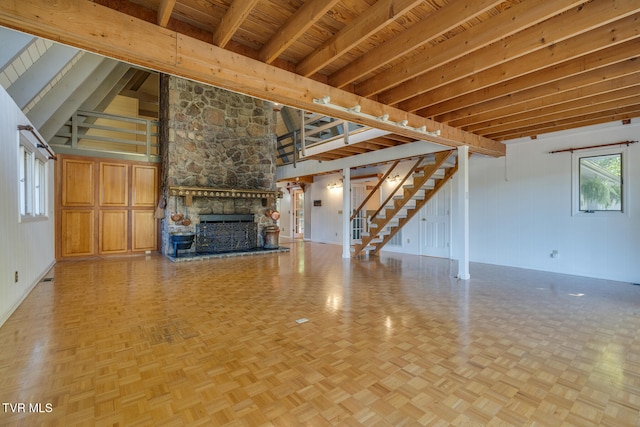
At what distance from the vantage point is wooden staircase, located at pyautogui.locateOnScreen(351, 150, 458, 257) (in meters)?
6.37

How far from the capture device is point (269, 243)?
8555mm

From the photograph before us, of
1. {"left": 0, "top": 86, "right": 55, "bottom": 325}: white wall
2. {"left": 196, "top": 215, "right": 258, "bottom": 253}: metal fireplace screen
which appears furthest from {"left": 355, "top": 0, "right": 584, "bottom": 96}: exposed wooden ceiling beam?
{"left": 196, "top": 215, "right": 258, "bottom": 253}: metal fireplace screen

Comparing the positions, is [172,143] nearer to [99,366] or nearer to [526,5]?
[99,366]

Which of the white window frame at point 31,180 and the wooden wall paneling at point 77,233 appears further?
the wooden wall paneling at point 77,233

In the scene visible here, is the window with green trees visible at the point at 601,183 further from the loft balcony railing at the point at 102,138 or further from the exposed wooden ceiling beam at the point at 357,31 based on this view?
the loft balcony railing at the point at 102,138

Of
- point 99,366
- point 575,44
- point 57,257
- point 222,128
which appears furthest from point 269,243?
point 575,44

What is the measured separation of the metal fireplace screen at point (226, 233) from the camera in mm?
7730

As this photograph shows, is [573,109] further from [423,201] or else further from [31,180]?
[31,180]

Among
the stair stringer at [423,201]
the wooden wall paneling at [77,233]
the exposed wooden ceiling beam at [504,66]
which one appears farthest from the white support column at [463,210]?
the wooden wall paneling at [77,233]

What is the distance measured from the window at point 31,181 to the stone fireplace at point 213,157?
7.26ft

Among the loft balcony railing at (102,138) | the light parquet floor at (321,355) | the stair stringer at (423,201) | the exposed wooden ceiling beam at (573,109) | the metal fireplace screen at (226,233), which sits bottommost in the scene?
the light parquet floor at (321,355)

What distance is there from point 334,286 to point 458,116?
3.30 m

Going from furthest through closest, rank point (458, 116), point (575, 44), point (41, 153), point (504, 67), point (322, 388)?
point (41, 153)
point (458, 116)
point (504, 67)
point (575, 44)
point (322, 388)

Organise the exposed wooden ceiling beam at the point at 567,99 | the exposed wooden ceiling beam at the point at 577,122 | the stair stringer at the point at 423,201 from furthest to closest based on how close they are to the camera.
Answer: the stair stringer at the point at 423,201
the exposed wooden ceiling beam at the point at 577,122
the exposed wooden ceiling beam at the point at 567,99
